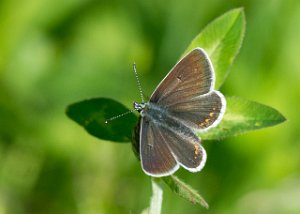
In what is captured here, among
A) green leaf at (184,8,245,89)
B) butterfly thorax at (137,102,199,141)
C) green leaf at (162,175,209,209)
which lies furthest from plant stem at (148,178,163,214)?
green leaf at (184,8,245,89)

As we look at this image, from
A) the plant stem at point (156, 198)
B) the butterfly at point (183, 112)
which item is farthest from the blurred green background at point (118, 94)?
the plant stem at point (156, 198)

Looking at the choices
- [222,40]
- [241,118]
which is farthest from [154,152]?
A: [222,40]

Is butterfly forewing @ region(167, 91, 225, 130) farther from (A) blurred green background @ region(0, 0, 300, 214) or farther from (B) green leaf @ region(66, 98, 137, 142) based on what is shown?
(A) blurred green background @ region(0, 0, 300, 214)

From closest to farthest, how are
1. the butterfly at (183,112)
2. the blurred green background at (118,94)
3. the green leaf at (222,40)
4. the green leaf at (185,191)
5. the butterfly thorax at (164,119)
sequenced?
the green leaf at (185,191)
the butterfly at (183,112)
the butterfly thorax at (164,119)
the green leaf at (222,40)
the blurred green background at (118,94)

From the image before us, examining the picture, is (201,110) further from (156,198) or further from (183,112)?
(156,198)

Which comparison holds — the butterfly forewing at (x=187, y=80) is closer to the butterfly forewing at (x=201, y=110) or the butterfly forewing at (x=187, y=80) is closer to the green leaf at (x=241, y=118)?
the butterfly forewing at (x=201, y=110)

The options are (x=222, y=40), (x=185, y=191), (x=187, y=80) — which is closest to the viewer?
(x=185, y=191)
